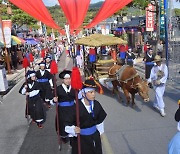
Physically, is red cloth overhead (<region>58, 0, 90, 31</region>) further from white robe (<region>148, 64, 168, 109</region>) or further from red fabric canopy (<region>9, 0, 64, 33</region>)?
white robe (<region>148, 64, 168, 109</region>)

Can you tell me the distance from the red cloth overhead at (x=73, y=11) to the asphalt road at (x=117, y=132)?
2883mm

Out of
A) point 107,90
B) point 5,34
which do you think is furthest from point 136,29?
point 107,90

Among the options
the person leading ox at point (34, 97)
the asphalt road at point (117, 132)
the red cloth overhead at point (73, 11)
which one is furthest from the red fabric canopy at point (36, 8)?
the asphalt road at point (117, 132)

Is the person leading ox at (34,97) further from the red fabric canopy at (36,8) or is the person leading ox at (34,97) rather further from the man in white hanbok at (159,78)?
the man in white hanbok at (159,78)

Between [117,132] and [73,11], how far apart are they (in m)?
3.27

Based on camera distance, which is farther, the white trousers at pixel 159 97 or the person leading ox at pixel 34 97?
the white trousers at pixel 159 97

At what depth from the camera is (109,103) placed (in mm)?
10562

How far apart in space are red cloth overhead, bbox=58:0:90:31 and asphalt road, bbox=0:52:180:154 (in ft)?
9.46

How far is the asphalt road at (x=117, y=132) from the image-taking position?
21.4ft

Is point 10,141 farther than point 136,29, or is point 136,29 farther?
point 136,29

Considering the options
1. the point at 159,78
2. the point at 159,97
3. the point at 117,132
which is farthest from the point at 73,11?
the point at 159,97

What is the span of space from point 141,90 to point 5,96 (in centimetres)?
727

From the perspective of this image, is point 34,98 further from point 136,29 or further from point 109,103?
point 136,29

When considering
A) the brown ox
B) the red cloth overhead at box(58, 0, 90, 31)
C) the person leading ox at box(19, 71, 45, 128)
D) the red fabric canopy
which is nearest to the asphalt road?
the person leading ox at box(19, 71, 45, 128)
